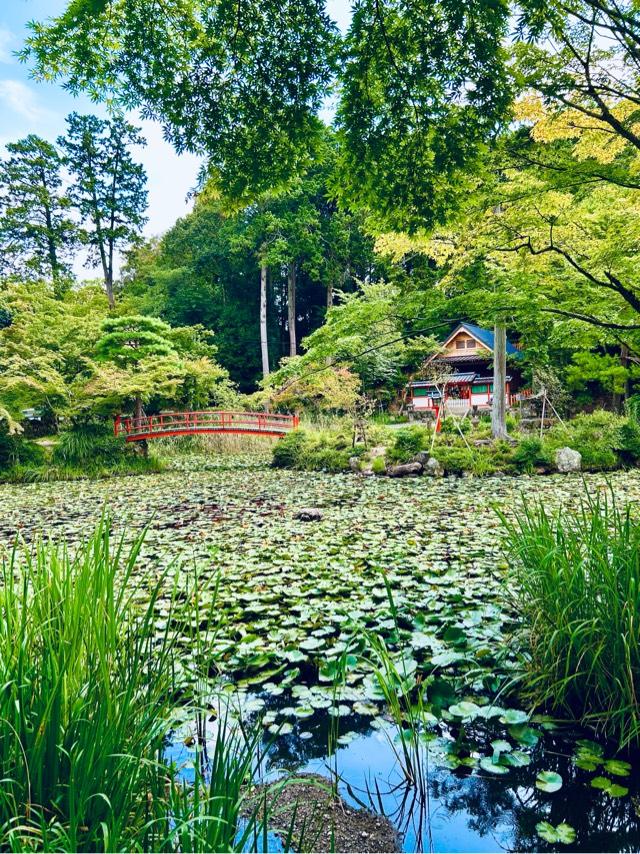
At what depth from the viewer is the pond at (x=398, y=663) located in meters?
1.78

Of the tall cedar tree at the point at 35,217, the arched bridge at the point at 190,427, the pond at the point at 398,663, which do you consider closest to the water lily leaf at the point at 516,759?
the pond at the point at 398,663

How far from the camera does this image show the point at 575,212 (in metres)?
4.52

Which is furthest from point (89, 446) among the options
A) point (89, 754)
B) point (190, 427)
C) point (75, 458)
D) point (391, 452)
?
point (89, 754)

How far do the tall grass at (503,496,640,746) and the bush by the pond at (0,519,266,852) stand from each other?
4.98 ft

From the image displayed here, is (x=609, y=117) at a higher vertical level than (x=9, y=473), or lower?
higher

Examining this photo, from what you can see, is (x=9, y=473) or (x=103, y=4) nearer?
(x=103, y=4)

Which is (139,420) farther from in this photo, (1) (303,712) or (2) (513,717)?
(2) (513,717)

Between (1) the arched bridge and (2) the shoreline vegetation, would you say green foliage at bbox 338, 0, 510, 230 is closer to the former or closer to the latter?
(2) the shoreline vegetation

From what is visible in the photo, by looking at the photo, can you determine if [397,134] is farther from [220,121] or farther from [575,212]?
[575,212]

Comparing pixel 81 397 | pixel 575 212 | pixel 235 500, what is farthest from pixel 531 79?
pixel 81 397

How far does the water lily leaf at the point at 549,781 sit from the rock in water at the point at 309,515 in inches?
167

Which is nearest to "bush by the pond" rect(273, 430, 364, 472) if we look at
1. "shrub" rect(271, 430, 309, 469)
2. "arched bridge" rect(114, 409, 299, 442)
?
"shrub" rect(271, 430, 309, 469)

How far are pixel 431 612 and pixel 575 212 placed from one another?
3.83 m

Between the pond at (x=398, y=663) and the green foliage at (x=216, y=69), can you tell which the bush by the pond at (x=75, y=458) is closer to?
the pond at (x=398, y=663)
